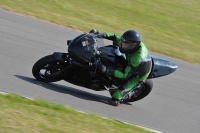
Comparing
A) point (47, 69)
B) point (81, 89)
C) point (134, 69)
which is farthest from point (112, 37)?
point (47, 69)

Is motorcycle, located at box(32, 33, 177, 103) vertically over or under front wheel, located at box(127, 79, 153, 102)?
over

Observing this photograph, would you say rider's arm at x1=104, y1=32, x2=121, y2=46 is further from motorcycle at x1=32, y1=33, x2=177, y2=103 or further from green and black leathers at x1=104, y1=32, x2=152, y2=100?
motorcycle at x1=32, y1=33, x2=177, y2=103

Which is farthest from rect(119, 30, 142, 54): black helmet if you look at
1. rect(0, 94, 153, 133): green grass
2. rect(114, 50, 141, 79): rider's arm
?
rect(0, 94, 153, 133): green grass

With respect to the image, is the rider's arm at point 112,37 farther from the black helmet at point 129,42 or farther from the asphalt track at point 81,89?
the asphalt track at point 81,89

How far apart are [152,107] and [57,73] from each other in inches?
82.3

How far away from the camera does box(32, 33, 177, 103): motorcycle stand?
7.72 metres

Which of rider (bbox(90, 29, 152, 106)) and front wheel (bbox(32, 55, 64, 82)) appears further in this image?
front wheel (bbox(32, 55, 64, 82))

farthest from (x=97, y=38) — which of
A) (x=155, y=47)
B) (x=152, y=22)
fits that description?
(x=152, y=22)

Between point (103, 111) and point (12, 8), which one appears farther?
point (12, 8)

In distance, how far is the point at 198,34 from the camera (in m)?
17.3

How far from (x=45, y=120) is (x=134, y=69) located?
2695mm

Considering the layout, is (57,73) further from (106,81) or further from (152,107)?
(152,107)

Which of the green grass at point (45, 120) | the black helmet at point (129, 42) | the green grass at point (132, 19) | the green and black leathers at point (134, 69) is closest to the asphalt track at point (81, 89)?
the green and black leathers at point (134, 69)

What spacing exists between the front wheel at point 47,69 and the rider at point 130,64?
2.52 feet
